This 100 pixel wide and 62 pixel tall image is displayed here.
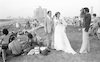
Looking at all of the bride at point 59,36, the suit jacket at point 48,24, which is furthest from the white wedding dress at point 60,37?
the suit jacket at point 48,24

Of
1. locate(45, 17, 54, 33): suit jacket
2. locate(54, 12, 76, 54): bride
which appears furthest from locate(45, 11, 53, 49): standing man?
locate(54, 12, 76, 54): bride

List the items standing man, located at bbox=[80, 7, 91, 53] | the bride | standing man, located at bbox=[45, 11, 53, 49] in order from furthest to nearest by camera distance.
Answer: standing man, located at bbox=[45, 11, 53, 49] < the bride < standing man, located at bbox=[80, 7, 91, 53]

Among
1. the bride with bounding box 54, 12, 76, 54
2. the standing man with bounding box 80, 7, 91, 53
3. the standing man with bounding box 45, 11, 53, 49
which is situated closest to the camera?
the standing man with bounding box 80, 7, 91, 53

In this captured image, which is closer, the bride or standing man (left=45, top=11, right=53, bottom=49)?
the bride

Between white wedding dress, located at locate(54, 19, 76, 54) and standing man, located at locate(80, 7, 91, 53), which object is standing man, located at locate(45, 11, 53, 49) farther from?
standing man, located at locate(80, 7, 91, 53)

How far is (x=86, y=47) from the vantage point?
5172mm

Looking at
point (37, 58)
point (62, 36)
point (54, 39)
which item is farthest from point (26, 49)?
point (62, 36)

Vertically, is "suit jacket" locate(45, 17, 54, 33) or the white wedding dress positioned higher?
"suit jacket" locate(45, 17, 54, 33)

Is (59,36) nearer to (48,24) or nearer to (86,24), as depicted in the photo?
(48,24)

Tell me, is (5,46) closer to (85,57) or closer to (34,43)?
(34,43)

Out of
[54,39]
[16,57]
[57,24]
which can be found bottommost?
[16,57]

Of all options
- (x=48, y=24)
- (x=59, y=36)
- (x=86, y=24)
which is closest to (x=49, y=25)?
(x=48, y=24)

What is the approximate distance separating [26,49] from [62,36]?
1877 millimetres

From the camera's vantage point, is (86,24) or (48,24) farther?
(48,24)
